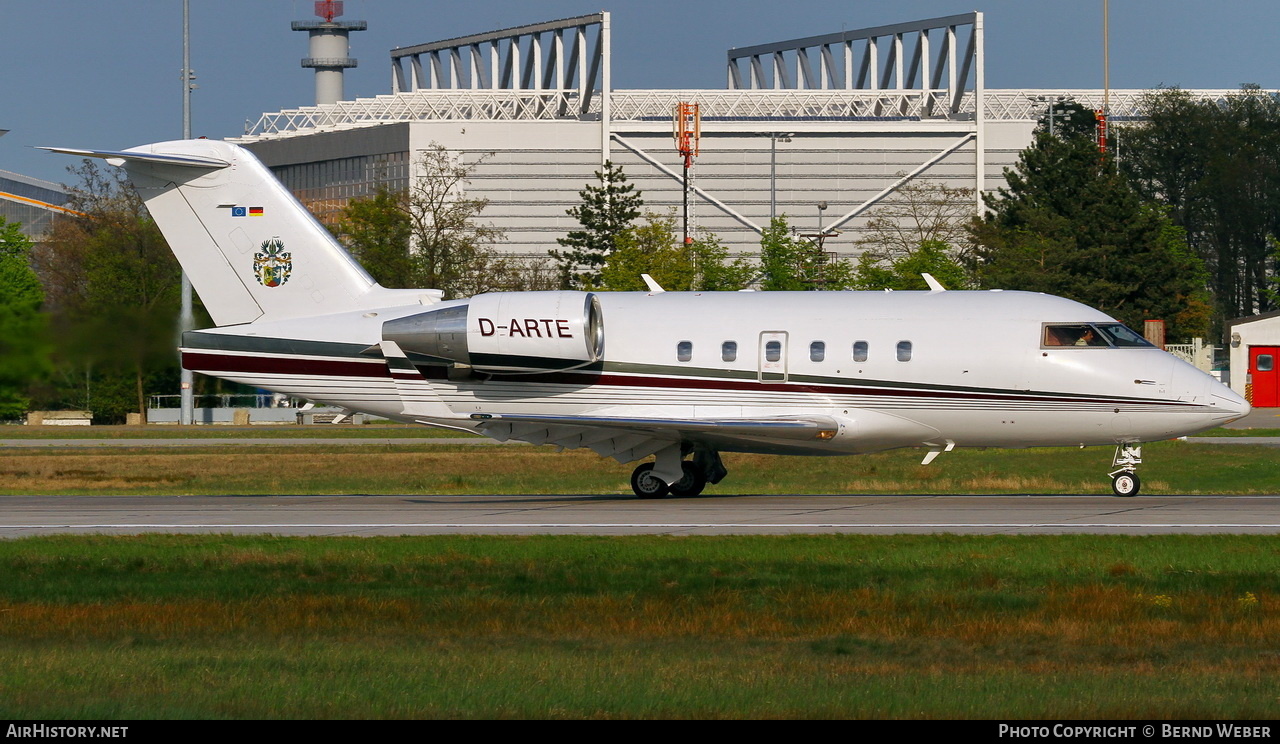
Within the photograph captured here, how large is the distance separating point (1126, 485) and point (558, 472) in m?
16.4

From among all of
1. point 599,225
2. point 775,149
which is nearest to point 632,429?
point 599,225

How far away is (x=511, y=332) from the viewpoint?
25.7 metres

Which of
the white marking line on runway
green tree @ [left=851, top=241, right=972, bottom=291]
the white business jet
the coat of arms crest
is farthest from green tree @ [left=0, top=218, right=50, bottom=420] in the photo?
green tree @ [left=851, top=241, right=972, bottom=291]

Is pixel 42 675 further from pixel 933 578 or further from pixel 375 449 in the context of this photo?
pixel 375 449

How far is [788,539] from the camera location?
1922cm

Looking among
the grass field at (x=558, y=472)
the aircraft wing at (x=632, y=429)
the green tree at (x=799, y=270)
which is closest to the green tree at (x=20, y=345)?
the grass field at (x=558, y=472)

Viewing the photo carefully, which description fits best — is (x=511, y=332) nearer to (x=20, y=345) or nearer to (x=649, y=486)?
(x=649, y=486)

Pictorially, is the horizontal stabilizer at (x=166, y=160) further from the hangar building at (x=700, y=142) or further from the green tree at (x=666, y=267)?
the hangar building at (x=700, y=142)

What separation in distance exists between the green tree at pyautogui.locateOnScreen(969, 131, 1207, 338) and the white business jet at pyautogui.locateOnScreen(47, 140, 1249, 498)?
41.6 metres

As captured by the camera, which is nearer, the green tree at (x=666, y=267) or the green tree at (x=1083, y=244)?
the green tree at (x=1083, y=244)

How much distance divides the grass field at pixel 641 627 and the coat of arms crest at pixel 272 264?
25.5ft

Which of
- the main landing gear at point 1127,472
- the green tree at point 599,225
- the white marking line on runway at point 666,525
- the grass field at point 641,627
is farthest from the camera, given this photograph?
the green tree at point 599,225

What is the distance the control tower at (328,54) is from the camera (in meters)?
185

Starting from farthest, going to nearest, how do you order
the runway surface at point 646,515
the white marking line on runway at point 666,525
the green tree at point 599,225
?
the green tree at point 599,225 < the runway surface at point 646,515 < the white marking line on runway at point 666,525
